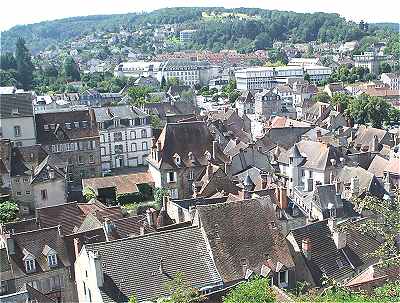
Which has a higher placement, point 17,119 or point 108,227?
point 17,119

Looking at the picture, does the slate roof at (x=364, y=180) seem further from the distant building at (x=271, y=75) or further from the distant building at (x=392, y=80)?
the distant building at (x=271, y=75)

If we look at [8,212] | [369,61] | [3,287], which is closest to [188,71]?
[369,61]

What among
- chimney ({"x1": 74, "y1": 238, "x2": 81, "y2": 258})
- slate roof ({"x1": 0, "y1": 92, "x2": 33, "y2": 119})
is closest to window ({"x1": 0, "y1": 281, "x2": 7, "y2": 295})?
chimney ({"x1": 74, "y1": 238, "x2": 81, "y2": 258})

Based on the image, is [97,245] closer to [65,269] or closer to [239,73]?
[65,269]

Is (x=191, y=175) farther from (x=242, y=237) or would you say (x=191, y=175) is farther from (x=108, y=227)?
(x=242, y=237)

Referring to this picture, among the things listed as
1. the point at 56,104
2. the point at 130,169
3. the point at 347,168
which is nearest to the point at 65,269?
the point at 347,168

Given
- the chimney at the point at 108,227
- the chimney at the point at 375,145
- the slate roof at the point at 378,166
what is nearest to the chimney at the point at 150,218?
the chimney at the point at 108,227
